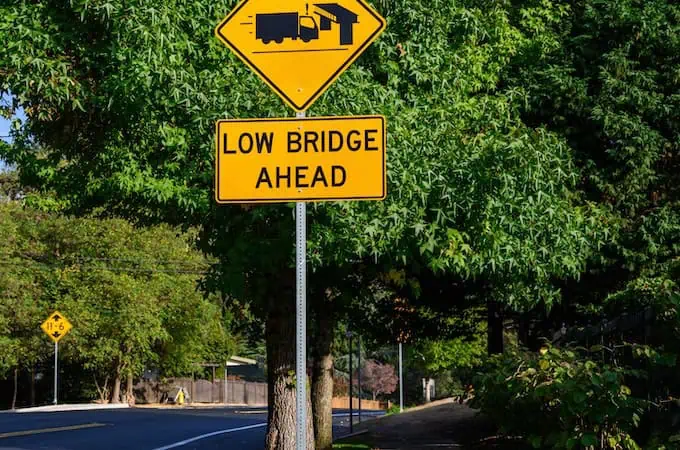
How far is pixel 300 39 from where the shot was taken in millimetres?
7098

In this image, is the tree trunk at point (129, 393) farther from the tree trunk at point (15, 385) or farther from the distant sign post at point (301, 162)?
the distant sign post at point (301, 162)

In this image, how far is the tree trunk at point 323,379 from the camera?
19.5 m

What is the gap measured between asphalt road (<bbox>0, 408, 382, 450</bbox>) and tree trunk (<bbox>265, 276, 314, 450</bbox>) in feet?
17.3

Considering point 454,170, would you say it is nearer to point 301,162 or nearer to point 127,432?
point 301,162

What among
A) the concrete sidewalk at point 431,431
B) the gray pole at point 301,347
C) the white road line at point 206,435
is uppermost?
the gray pole at point 301,347

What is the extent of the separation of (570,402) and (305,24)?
180 inches

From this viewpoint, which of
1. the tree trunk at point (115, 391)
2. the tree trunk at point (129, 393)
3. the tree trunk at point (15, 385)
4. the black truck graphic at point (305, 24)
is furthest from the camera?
the tree trunk at point (129, 393)

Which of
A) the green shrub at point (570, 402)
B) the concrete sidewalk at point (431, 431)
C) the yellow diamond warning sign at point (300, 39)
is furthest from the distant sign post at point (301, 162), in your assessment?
the concrete sidewalk at point (431, 431)

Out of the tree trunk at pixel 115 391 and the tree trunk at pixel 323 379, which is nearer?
the tree trunk at pixel 323 379

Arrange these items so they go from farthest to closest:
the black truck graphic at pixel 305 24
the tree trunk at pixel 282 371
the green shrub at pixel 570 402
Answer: the tree trunk at pixel 282 371
the green shrub at pixel 570 402
the black truck graphic at pixel 305 24

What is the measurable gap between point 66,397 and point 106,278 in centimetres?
1007

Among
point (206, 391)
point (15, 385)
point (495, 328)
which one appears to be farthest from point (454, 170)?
point (206, 391)

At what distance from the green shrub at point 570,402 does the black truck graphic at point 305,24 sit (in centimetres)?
409

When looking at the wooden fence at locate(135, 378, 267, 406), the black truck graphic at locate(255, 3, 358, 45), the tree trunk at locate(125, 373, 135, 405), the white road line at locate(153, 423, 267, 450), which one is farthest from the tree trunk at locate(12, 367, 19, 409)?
the black truck graphic at locate(255, 3, 358, 45)
